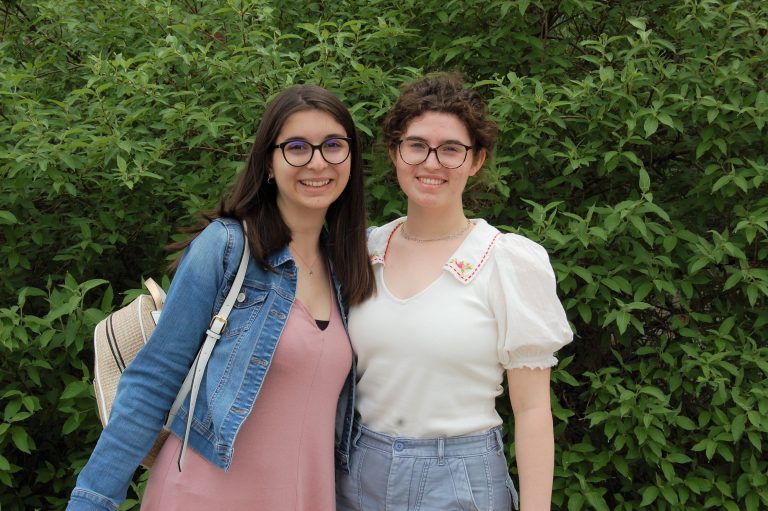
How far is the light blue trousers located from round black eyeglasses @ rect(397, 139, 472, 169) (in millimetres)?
719

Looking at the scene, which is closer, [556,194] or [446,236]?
[446,236]

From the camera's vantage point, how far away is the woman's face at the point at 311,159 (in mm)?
1952

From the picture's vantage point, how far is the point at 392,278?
6.88 ft

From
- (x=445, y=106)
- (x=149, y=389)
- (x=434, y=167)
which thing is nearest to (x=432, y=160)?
(x=434, y=167)

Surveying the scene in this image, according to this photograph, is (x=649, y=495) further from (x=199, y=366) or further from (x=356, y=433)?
(x=199, y=366)

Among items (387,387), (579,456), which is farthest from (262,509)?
(579,456)

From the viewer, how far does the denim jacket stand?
175 cm

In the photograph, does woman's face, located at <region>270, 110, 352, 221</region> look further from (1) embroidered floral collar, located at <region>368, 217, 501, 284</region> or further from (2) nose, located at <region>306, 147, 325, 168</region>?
(1) embroidered floral collar, located at <region>368, 217, 501, 284</region>

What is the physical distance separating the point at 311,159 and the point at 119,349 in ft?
2.24

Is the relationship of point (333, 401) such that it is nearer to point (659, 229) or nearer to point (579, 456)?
point (579, 456)

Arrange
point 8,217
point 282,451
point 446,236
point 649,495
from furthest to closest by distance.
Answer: point 8,217 < point 649,495 < point 446,236 < point 282,451

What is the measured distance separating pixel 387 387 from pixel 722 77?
174 centimetres

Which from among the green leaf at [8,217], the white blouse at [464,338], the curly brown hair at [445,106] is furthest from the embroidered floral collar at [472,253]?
the green leaf at [8,217]

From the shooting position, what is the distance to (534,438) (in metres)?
1.90
